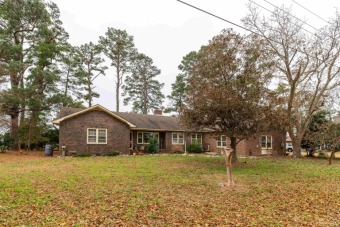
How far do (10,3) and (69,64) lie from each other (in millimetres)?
9135

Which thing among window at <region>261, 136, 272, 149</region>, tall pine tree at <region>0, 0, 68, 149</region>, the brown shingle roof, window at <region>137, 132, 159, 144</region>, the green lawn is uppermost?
tall pine tree at <region>0, 0, 68, 149</region>

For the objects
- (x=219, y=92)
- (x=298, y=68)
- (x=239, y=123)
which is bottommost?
(x=239, y=123)

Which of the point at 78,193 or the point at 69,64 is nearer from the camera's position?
the point at 78,193

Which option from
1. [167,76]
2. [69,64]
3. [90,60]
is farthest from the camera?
[167,76]

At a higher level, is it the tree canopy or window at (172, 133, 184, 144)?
the tree canopy

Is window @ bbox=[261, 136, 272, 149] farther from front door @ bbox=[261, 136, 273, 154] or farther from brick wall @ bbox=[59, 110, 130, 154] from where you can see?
brick wall @ bbox=[59, 110, 130, 154]

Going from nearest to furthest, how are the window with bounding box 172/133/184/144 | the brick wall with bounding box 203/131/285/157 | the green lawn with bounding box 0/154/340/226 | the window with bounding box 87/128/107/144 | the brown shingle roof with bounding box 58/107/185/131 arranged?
the green lawn with bounding box 0/154/340/226, the window with bounding box 87/128/107/144, the brick wall with bounding box 203/131/285/157, the brown shingle roof with bounding box 58/107/185/131, the window with bounding box 172/133/184/144

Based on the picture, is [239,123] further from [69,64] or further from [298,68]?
[69,64]

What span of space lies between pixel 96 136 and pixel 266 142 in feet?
61.7

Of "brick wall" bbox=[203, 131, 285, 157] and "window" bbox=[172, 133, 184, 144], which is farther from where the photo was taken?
"window" bbox=[172, 133, 184, 144]

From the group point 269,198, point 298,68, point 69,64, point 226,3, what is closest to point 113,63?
point 69,64

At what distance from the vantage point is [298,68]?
84.4ft

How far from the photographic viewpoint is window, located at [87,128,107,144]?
2219cm

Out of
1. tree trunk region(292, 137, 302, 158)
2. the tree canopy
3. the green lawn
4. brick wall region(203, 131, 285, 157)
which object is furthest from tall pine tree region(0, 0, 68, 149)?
tree trunk region(292, 137, 302, 158)
